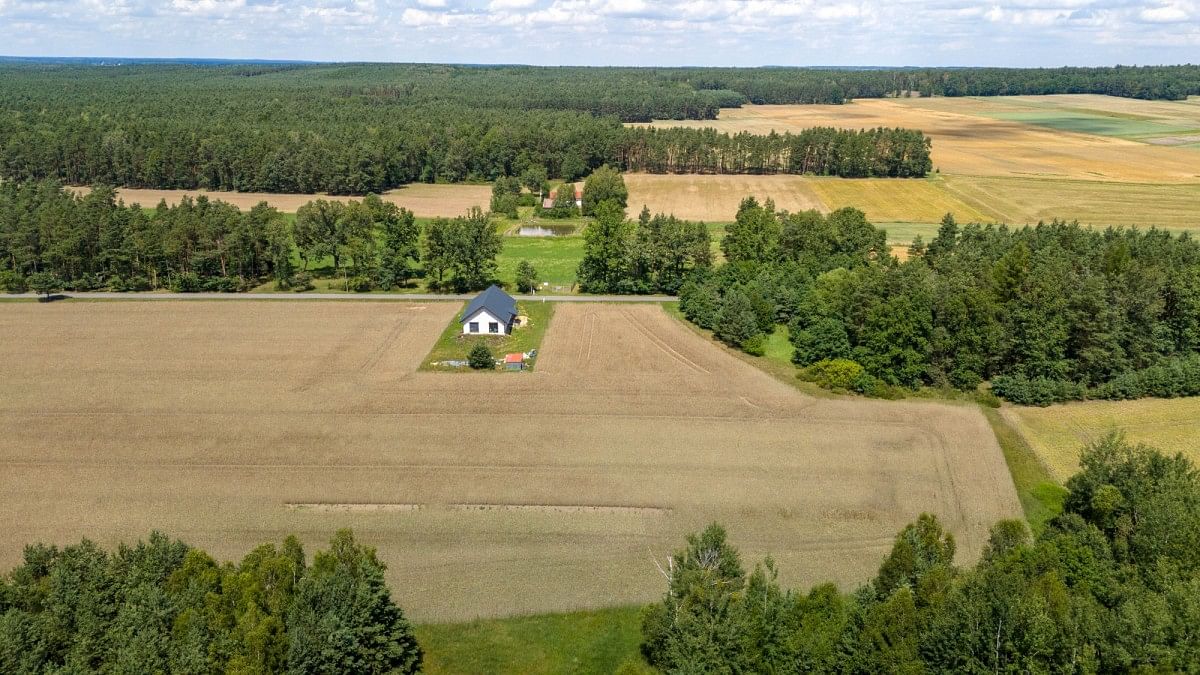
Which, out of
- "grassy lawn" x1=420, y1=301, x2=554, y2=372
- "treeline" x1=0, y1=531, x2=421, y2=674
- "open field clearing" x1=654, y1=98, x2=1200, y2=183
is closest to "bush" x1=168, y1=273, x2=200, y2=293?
"grassy lawn" x1=420, y1=301, x2=554, y2=372

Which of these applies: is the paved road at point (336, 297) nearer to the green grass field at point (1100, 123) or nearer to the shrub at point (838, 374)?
the shrub at point (838, 374)

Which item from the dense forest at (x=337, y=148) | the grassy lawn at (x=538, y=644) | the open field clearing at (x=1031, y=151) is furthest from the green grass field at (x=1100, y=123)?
the grassy lawn at (x=538, y=644)

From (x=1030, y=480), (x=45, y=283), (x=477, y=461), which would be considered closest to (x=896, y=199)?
(x=1030, y=480)

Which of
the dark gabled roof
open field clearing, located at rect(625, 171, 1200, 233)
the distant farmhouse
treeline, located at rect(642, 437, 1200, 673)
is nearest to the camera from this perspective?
treeline, located at rect(642, 437, 1200, 673)

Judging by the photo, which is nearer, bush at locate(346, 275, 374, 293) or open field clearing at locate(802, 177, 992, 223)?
bush at locate(346, 275, 374, 293)

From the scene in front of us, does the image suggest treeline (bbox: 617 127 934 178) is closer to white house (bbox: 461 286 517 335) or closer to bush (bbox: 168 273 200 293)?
bush (bbox: 168 273 200 293)

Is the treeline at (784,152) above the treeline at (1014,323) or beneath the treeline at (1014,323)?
above
